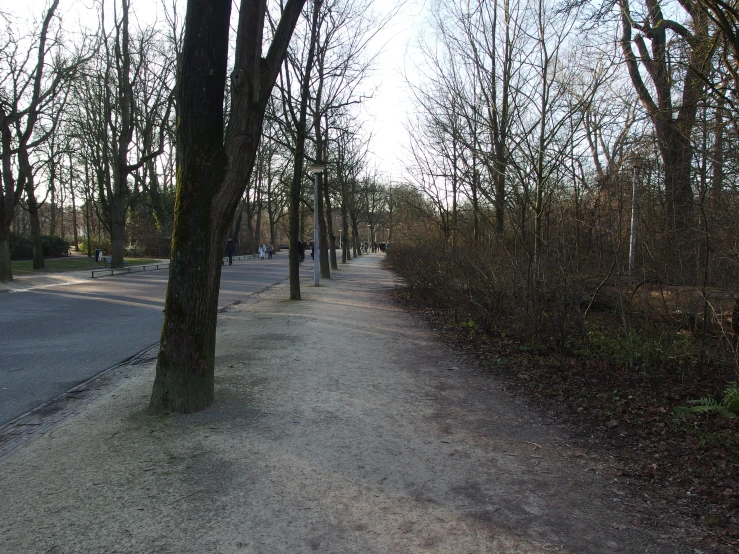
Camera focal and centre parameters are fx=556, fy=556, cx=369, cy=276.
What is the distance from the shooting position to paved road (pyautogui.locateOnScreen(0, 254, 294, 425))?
623 centimetres

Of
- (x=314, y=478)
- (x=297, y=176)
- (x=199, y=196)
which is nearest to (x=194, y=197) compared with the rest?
(x=199, y=196)

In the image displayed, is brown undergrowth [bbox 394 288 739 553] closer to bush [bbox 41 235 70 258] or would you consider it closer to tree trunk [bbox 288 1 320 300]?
tree trunk [bbox 288 1 320 300]

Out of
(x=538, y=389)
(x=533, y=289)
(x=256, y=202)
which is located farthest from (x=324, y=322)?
(x=256, y=202)

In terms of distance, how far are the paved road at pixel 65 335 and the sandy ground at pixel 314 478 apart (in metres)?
0.91

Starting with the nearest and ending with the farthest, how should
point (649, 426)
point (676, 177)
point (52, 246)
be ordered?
1. point (649, 426)
2. point (676, 177)
3. point (52, 246)

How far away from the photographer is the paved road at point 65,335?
623 cm

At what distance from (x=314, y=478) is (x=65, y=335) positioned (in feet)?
24.5

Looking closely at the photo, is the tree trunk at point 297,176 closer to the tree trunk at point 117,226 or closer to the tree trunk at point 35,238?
the tree trunk at point 117,226

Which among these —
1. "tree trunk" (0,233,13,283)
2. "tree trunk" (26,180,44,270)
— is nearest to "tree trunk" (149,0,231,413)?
"tree trunk" (0,233,13,283)

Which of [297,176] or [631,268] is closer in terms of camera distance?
[631,268]

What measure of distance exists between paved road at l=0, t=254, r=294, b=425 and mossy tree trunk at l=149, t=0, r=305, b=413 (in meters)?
1.70

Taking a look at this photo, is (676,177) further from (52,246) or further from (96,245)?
(96,245)

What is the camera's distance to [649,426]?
474cm

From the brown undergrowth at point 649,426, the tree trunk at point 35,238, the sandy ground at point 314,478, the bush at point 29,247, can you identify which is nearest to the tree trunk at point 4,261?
the tree trunk at point 35,238
